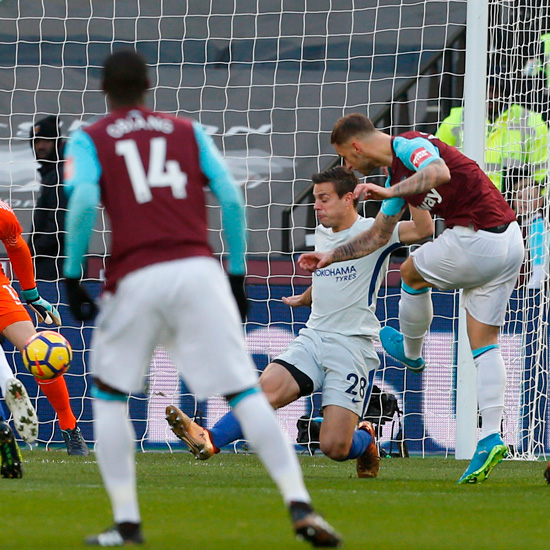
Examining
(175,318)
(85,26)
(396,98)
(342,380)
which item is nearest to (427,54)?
(396,98)

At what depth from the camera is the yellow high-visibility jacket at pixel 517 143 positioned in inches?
347

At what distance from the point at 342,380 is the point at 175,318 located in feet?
9.80

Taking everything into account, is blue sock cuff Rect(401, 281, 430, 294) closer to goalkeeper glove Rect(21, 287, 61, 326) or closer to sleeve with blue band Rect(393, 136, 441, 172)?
sleeve with blue band Rect(393, 136, 441, 172)

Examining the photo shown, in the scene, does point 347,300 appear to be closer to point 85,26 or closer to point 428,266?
point 428,266

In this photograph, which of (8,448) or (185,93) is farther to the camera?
(185,93)

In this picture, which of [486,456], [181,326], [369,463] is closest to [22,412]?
[369,463]

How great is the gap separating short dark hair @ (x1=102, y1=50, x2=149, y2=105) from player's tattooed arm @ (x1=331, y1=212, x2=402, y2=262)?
7.90 ft

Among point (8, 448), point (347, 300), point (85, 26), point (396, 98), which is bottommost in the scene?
point (8, 448)

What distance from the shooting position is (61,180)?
968cm

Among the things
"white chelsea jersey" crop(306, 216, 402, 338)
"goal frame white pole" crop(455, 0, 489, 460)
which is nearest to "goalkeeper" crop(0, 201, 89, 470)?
"white chelsea jersey" crop(306, 216, 402, 338)

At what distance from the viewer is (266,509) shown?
431cm

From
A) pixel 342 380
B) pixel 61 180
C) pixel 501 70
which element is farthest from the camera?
pixel 61 180

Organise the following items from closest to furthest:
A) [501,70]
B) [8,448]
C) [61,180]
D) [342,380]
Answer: [8,448], [342,380], [501,70], [61,180]

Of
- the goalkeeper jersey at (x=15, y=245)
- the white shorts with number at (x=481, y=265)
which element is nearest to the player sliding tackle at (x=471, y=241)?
the white shorts with number at (x=481, y=265)
